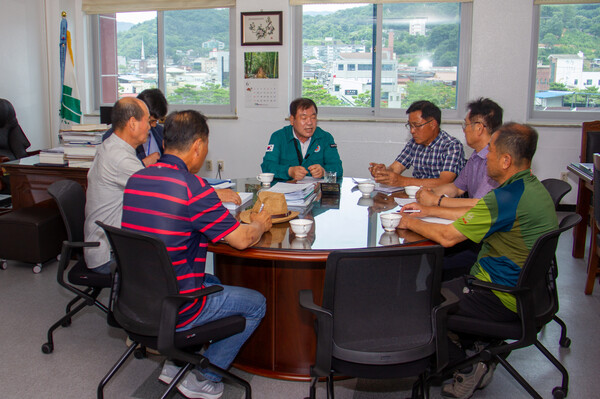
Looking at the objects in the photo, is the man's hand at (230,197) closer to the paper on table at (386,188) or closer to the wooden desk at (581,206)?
the paper on table at (386,188)

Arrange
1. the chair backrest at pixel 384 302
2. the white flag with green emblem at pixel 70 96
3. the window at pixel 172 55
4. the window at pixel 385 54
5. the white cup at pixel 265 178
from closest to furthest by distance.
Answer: the chair backrest at pixel 384 302 < the white cup at pixel 265 178 < the window at pixel 385 54 < the white flag with green emblem at pixel 70 96 < the window at pixel 172 55

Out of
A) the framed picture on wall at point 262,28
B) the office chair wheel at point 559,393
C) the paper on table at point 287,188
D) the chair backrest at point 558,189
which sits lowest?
the office chair wheel at point 559,393

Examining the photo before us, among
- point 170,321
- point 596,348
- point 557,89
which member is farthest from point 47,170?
point 557,89

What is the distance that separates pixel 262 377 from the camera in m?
2.46

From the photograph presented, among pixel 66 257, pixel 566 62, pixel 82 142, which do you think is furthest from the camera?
pixel 566 62

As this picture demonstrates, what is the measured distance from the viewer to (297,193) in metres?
2.77

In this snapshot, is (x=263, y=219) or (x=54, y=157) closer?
(x=263, y=219)

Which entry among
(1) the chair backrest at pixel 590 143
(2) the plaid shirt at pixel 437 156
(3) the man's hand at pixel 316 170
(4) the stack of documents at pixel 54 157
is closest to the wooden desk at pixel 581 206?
(1) the chair backrest at pixel 590 143

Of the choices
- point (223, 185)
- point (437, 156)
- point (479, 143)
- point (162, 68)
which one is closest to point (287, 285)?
point (223, 185)

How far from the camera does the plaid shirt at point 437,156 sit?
11.3ft

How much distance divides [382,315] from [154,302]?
2.59 ft

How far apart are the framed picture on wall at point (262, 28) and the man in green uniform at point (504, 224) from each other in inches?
156

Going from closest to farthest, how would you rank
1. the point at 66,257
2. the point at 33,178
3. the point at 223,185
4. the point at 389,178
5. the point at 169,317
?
the point at 169,317, the point at 66,257, the point at 223,185, the point at 389,178, the point at 33,178

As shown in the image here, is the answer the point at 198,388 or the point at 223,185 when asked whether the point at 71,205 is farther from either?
the point at 198,388
